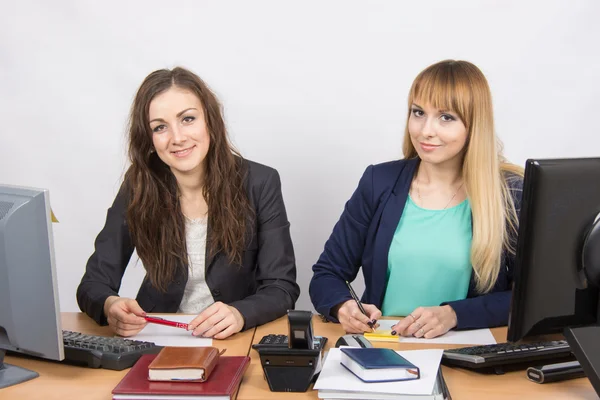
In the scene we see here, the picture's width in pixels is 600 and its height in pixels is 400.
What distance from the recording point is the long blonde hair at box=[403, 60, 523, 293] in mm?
2252

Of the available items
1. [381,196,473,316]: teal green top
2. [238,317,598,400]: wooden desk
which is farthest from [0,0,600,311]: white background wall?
[238,317,598,400]: wooden desk

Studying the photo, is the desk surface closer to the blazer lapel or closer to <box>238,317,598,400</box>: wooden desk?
<box>238,317,598,400</box>: wooden desk

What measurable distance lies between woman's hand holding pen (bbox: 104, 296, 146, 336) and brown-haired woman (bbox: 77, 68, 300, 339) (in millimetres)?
267

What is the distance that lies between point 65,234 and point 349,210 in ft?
5.70

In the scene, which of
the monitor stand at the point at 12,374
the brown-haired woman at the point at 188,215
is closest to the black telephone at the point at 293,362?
the monitor stand at the point at 12,374

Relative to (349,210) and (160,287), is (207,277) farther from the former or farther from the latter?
(349,210)

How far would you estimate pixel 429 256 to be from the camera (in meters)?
2.38

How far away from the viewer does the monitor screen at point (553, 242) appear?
4.97ft

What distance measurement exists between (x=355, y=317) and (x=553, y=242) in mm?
655

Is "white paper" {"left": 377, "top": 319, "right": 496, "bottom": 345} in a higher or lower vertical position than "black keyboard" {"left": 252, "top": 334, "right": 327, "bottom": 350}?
lower

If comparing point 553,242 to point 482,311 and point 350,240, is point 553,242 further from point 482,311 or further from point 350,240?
point 350,240

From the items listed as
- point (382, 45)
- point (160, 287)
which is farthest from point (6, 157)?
point (382, 45)

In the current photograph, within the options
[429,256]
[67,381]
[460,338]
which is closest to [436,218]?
[429,256]

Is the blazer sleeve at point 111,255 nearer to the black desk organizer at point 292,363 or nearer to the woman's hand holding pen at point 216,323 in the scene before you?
the woman's hand holding pen at point 216,323
